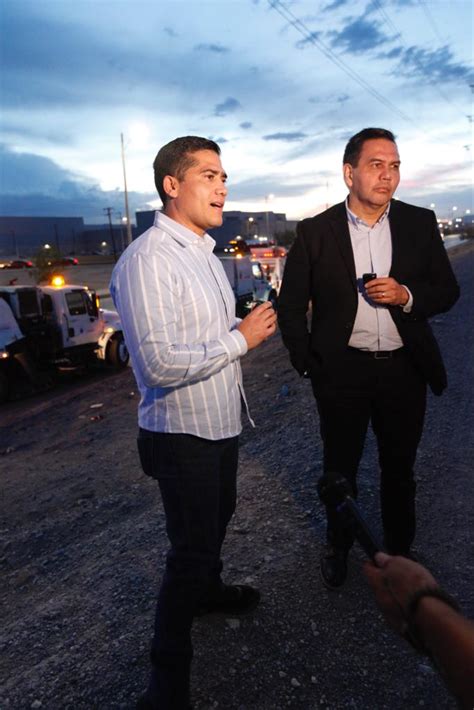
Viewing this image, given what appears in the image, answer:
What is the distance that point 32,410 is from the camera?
9.55 m

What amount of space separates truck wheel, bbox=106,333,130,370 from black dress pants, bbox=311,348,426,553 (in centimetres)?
1006

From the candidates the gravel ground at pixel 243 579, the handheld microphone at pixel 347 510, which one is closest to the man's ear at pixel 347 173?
the handheld microphone at pixel 347 510

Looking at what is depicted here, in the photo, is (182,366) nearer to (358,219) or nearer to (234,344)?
(234,344)

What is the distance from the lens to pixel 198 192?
2.20m

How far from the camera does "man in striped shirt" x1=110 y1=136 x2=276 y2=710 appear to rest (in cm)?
199

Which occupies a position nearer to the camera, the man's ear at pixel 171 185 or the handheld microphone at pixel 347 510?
the handheld microphone at pixel 347 510

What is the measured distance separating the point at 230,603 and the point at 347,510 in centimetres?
164

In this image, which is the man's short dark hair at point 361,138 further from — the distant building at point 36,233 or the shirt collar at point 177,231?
the distant building at point 36,233

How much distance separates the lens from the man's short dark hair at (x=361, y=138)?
2.89 m

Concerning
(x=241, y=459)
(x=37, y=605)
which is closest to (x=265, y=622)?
(x=37, y=605)

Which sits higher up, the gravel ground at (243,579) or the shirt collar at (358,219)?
the shirt collar at (358,219)

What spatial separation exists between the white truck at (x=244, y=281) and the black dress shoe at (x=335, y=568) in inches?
613

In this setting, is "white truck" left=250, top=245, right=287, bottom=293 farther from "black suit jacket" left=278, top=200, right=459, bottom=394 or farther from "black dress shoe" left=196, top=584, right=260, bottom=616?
"black dress shoe" left=196, top=584, right=260, bottom=616

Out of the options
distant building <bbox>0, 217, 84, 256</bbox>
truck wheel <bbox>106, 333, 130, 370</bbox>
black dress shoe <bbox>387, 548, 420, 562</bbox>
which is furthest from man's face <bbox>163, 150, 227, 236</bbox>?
distant building <bbox>0, 217, 84, 256</bbox>
